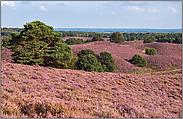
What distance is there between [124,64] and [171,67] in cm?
1289

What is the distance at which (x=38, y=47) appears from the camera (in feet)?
70.7

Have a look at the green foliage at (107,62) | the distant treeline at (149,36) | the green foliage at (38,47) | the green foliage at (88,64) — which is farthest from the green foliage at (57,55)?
the distant treeline at (149,36)

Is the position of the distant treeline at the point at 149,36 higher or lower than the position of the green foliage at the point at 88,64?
higher

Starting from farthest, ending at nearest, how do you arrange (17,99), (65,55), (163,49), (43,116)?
(163,49)
(65,55)
(17,99)
(43,116)

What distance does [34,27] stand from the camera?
21047mm

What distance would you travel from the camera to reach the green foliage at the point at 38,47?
20578 mm

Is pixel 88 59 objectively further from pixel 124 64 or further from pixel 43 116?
pixel 43 116

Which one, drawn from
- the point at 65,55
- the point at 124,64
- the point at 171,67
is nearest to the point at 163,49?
the point at 171,67


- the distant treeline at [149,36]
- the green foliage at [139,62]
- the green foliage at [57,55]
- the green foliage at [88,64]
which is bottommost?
the green foliage at [139,62]

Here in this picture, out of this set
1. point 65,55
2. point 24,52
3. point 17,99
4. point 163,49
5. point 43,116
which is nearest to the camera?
point 43,116

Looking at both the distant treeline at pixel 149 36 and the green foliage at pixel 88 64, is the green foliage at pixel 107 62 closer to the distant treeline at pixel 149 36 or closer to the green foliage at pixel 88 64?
the green foliage at pixel 88 64

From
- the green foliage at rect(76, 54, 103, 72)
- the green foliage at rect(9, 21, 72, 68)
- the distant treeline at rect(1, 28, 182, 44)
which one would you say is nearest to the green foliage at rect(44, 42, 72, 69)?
the green foliage at rect(9, 21, 72, 68)

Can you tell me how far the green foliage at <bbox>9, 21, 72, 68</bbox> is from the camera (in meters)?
20.6

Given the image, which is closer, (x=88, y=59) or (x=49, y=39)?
(x=49, y=39)
